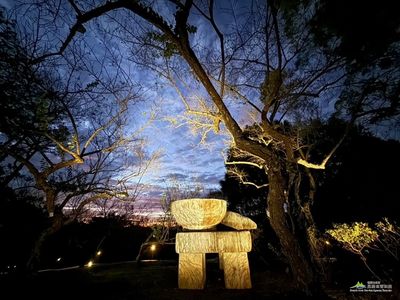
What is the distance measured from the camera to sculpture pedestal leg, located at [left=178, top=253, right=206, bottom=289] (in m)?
4.19

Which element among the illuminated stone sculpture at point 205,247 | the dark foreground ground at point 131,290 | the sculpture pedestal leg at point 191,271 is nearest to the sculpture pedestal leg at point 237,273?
the illuminated stone sculpture at point 205,247

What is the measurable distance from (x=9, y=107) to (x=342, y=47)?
20.3ft

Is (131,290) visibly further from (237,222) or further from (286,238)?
(286,238)

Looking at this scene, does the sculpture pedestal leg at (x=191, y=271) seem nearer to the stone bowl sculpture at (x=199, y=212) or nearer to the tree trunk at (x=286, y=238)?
the stone bowl sculpture at (x=199, y=212)

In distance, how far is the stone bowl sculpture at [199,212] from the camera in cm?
414

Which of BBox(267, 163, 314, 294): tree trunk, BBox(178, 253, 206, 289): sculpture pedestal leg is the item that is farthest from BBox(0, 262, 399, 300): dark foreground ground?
BBox(267, 163, 314, 294): tree trunk

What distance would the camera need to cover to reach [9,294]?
358 cm

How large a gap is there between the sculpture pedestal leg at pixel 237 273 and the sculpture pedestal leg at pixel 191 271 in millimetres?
466

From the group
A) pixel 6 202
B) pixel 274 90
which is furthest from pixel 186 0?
pixel 6 202

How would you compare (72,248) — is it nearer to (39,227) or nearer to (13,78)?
(39,227)

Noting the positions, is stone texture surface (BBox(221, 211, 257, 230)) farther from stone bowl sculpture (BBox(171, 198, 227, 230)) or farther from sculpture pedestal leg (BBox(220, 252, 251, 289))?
sculpture pedestal leg (BBox(220, 252, 251, 289))

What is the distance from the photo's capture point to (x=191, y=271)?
4230 millimetres

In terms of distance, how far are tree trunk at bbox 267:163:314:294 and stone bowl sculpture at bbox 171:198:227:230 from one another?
3.04 ft

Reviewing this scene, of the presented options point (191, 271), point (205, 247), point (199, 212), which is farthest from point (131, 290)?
point (199, 212)
